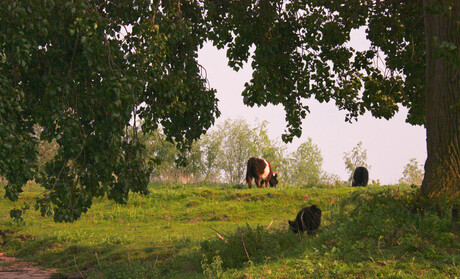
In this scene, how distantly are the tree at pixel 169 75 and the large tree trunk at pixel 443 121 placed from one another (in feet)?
0.08

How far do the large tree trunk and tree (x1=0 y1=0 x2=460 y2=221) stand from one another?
0.08ft

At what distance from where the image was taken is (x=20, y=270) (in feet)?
44.6

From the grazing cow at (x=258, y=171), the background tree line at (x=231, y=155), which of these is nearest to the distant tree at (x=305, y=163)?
the background tree line at (x=231, y=155)

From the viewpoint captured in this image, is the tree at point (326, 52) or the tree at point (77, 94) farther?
the tree at point (326, 52)

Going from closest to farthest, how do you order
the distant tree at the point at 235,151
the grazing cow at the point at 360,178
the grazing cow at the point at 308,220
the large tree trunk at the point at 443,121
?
the large tree trunk at the point at 443,121 < the grazing cow at the point at 308,220 < the grazing cow at the point at 360,178 < the distant tree at the point at 235,151

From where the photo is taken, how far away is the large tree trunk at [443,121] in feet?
36.7

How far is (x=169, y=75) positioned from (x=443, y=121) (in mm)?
6615

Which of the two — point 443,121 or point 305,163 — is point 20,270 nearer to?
point 443,121

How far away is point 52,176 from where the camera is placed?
10.2 m

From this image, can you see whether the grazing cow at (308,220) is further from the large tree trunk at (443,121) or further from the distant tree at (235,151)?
the distant tree at (235,151)

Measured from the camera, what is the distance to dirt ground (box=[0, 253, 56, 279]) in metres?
12.7

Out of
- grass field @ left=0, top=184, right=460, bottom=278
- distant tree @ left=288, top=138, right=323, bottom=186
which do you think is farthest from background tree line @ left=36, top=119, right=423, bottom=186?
grass field @ left=0, top=184, right=460, bottom=278

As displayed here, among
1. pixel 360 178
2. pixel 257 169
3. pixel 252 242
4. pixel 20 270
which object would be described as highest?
pixel 257 169

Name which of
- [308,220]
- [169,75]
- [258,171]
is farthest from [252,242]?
[258,171]
